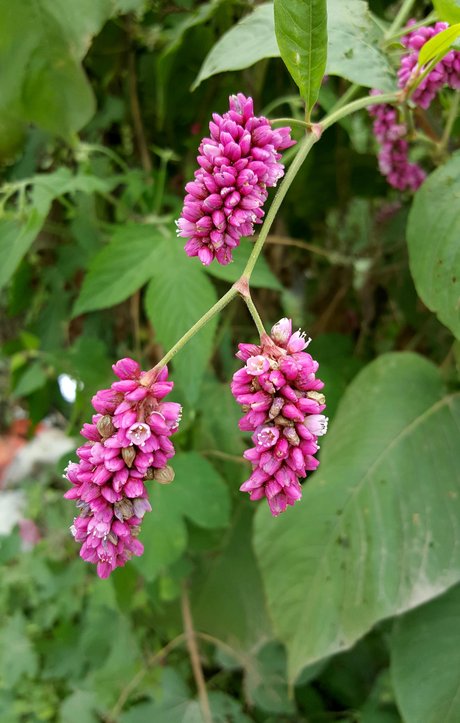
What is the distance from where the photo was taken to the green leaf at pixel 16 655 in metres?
1.87

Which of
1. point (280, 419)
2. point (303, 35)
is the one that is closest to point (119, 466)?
point (280, 419)

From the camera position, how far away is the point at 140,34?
1187 millimetres

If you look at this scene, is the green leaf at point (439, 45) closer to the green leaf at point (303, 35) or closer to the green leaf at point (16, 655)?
the green leaf at point (303, 35)

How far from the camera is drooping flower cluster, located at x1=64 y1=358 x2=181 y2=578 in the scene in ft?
1.41

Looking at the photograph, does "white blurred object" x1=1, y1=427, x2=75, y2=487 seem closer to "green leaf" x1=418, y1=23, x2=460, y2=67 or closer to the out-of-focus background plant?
the out-of-focus background plant

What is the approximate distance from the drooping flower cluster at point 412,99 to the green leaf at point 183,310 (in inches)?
10.3

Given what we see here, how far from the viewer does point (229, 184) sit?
1.57 ft

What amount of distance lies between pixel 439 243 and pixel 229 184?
0.26m

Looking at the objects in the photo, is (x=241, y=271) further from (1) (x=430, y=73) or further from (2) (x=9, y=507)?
(2) (x=9, y=507)

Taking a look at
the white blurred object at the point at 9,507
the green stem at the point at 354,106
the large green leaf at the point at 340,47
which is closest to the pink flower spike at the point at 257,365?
the green stem at the point at 354,106

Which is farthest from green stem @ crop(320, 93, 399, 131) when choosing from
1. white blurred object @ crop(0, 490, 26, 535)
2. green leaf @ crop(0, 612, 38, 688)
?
white blurred object @ crop(0, 490, 26, 535)

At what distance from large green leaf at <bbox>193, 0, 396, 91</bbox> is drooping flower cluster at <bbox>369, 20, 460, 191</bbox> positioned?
25 mm

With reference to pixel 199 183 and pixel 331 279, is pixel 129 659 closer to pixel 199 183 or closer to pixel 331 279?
pixel 331 279

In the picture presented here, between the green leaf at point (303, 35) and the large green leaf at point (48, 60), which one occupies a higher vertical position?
the green leaf at point (303, 35)
